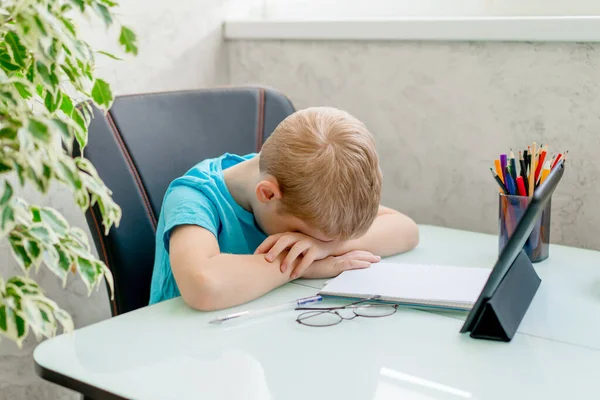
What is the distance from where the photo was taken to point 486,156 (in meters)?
1.82

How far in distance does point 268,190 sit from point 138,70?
0.90m

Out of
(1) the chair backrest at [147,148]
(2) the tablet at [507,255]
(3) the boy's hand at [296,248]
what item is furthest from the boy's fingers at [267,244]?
(2) the tablet at [507,255]

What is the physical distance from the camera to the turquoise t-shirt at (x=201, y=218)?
136cm

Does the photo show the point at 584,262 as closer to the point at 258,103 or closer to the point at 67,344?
the point at 258,103

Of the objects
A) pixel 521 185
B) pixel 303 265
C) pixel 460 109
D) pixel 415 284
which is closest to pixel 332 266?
pixel 303 265

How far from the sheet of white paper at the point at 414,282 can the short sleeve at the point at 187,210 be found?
256 millimetres

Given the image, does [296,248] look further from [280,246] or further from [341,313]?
[341,313]

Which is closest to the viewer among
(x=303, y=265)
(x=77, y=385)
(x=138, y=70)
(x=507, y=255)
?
(x=77, y=385)

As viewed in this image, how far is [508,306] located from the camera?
3.66ft

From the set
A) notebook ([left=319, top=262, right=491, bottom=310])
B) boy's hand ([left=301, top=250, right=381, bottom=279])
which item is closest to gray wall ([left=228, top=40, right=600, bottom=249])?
notebook ([left=319, top=262, right=491, bottom=310])

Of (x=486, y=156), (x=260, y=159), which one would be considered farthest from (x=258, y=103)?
(x=486, y=156)

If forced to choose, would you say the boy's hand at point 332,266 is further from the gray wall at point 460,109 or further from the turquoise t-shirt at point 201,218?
the gray wall at point 460,109

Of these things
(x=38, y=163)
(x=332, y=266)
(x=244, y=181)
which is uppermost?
(x=38, y=163)

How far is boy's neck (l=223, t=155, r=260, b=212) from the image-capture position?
1.46m
